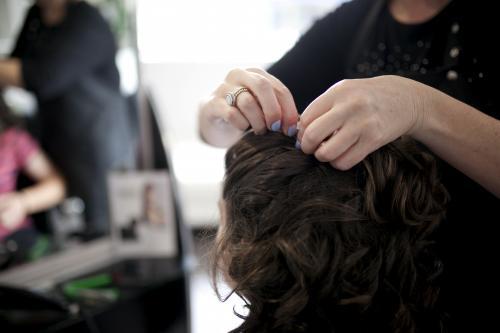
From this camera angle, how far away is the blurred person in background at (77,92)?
1129 millimetres

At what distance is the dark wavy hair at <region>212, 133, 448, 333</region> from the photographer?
55 cm

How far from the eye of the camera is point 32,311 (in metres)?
0.90

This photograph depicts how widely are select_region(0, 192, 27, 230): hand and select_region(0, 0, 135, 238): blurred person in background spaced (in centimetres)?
16

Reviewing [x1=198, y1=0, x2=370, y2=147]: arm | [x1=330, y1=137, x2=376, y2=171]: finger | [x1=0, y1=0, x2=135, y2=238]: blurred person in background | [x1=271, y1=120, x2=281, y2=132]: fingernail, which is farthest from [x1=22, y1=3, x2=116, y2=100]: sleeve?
[x1=330, y1=137, x2=376, y2=171]: finger

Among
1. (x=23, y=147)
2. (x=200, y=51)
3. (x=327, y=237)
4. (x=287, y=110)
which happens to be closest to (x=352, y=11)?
(x=287, y=110)

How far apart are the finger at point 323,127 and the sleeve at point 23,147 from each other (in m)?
0.93

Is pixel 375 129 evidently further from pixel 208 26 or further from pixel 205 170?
pixel 205 170

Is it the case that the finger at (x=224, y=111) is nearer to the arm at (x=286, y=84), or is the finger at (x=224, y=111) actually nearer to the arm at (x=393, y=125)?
the arm at (x=286, y=84)

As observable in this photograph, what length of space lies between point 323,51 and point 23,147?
2.75 feet

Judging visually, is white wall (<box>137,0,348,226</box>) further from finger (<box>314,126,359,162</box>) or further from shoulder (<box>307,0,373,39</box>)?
finger (<box>314,126,359,162</box>)

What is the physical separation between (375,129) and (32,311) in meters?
0.80

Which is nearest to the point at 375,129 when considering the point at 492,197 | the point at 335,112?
the point at 335,112

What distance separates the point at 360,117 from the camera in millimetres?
486

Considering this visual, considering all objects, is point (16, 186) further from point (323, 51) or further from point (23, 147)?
point (323, 51)
